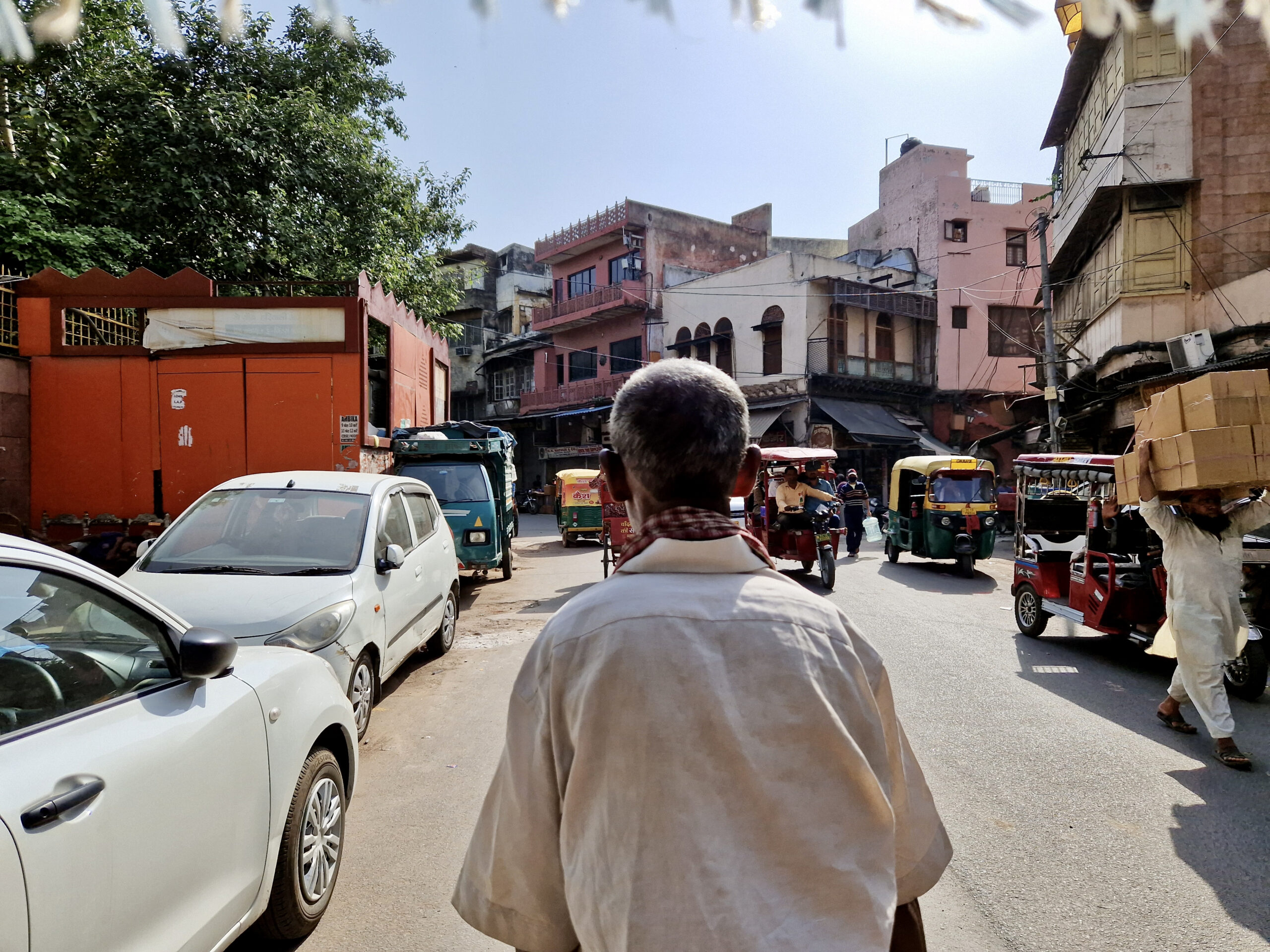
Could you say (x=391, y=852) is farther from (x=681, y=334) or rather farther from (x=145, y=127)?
(x=681, y=334)

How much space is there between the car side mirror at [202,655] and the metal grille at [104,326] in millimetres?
10787

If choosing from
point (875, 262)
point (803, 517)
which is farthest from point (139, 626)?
point (875, 262)

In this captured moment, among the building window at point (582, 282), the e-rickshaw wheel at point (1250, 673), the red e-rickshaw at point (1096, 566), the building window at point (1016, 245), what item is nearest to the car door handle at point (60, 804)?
the red e-rickshaw at point (1096, 566)

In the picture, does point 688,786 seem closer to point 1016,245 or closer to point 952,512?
point 952,512

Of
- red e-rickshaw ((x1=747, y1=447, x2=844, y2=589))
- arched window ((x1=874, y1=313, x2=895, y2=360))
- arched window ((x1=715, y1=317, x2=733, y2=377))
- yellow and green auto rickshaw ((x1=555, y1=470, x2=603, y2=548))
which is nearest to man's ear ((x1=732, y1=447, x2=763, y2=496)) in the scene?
red e-rickshaw ((x1=747, y1=447, x2=844, y2=589))

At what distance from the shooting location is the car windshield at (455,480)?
11477mm

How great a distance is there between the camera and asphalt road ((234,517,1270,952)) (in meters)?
3.11

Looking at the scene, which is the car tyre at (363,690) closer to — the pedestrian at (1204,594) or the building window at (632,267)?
the pedestrian at (1204,594)

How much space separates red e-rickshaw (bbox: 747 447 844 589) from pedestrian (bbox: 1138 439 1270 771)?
5.98 metres

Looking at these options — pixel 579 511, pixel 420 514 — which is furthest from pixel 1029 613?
pixel 579 511

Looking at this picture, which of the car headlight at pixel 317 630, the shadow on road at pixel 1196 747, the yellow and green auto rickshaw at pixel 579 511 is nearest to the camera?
the shadow on road at pixel 1196 747

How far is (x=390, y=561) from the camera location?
579 cm

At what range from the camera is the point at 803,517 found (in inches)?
486

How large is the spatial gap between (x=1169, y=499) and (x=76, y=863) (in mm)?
6028
